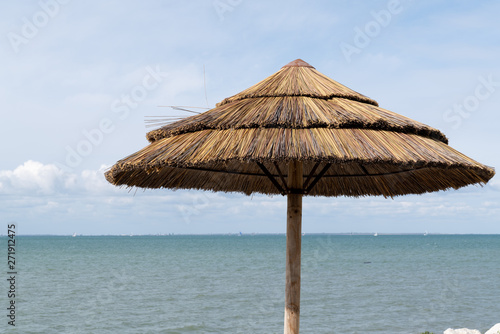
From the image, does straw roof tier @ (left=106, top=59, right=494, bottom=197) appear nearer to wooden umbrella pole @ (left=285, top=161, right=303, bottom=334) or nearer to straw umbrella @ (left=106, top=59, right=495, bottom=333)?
straw umbrella @ (left=106, top=59, right=495, bottom=333)

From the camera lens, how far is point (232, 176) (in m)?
5.50

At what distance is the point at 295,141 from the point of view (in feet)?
10.9

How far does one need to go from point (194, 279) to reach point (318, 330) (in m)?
13.2

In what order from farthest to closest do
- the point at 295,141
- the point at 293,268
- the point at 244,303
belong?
the point at 244,303 < the point at 293,268 < the point at 295,141

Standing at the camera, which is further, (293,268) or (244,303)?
(244,303)

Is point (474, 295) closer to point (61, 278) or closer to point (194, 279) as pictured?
point (194, 279)

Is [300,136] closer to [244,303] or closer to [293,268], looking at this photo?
[293,268]

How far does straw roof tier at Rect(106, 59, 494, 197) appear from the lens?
329 centimetres

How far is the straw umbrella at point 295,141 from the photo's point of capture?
3.31 m

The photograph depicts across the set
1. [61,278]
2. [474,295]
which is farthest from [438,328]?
[61,278]

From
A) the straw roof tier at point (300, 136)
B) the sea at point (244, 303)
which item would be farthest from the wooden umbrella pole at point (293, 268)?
the sea at point (244, 303)

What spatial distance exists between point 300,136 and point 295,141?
0.25ft

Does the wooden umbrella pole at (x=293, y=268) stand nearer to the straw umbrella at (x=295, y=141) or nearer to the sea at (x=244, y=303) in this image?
the straw umbrella at (x=295, y=141)

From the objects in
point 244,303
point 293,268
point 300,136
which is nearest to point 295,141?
point 300,136
